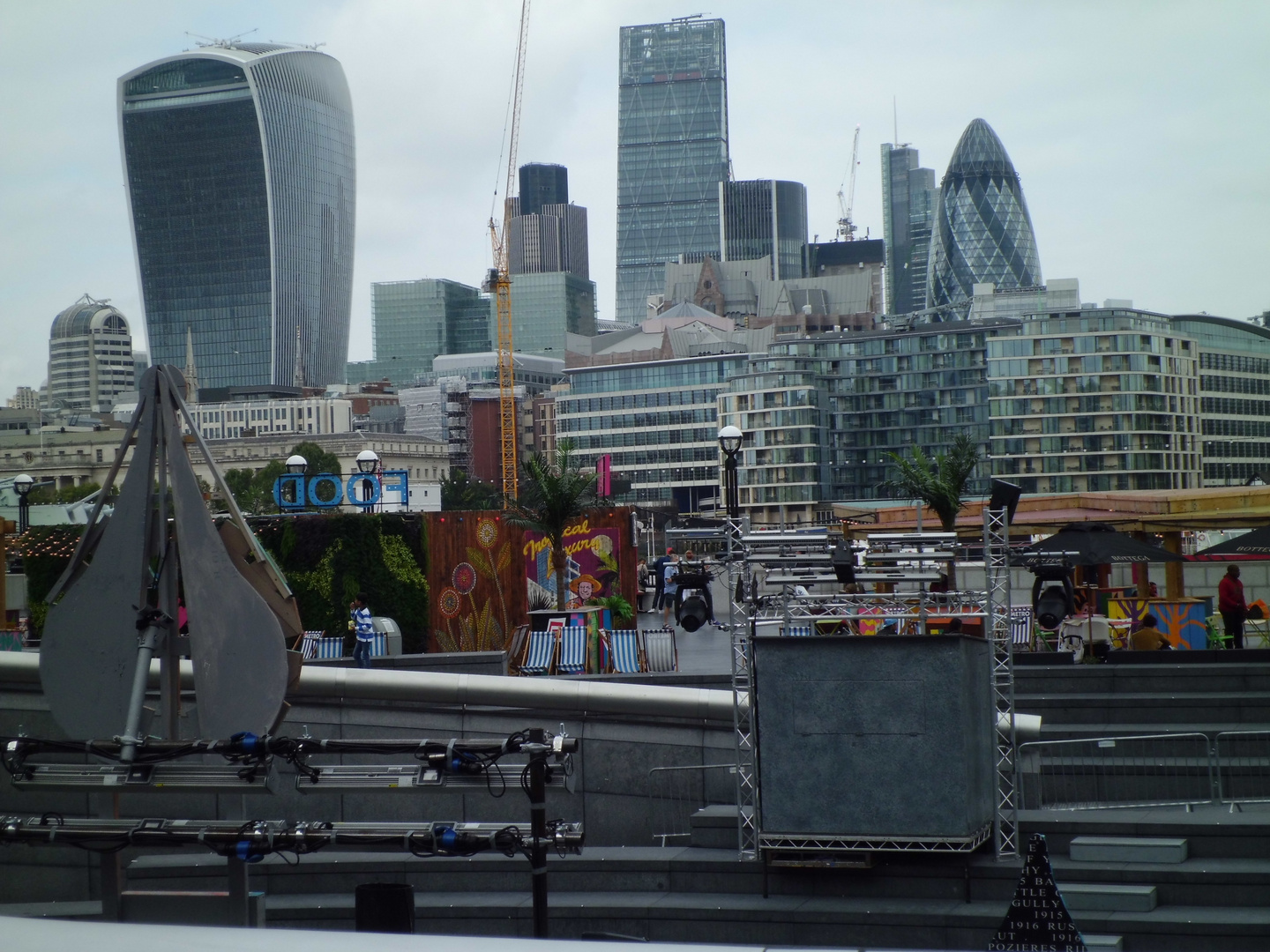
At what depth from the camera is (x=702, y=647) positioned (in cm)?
2420

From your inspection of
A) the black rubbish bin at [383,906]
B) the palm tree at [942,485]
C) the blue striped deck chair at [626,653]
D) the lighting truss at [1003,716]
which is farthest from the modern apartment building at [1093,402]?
the black rubbish bin at [383,906]

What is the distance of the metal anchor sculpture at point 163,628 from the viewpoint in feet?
39.0

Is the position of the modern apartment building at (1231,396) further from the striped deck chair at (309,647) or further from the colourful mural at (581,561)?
the striped deck chair at (309,647)

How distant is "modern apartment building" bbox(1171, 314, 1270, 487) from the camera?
137m

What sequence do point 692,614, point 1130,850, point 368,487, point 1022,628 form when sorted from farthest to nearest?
point 368,487, point 1022,628, point 692,614, point 1130,850

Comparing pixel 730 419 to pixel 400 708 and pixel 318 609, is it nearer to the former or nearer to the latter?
pixel 318 609

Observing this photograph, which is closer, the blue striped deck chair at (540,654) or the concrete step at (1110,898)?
the concrete step at (1110,898)

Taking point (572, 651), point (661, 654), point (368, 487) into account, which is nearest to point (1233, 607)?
point (661, 654)

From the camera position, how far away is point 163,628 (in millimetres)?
11969

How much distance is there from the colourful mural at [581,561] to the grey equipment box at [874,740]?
15451 millimetres

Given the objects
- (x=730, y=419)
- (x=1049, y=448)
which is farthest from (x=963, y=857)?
(x=730, y=419)

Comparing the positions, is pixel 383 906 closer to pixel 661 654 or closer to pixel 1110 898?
pixel 1110 898

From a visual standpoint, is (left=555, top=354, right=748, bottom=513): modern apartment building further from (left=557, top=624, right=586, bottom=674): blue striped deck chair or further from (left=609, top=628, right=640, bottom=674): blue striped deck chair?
(left=609, top=628, right=640, bottom=674): blue striped deck chair

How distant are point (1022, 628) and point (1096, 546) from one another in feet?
13.2
